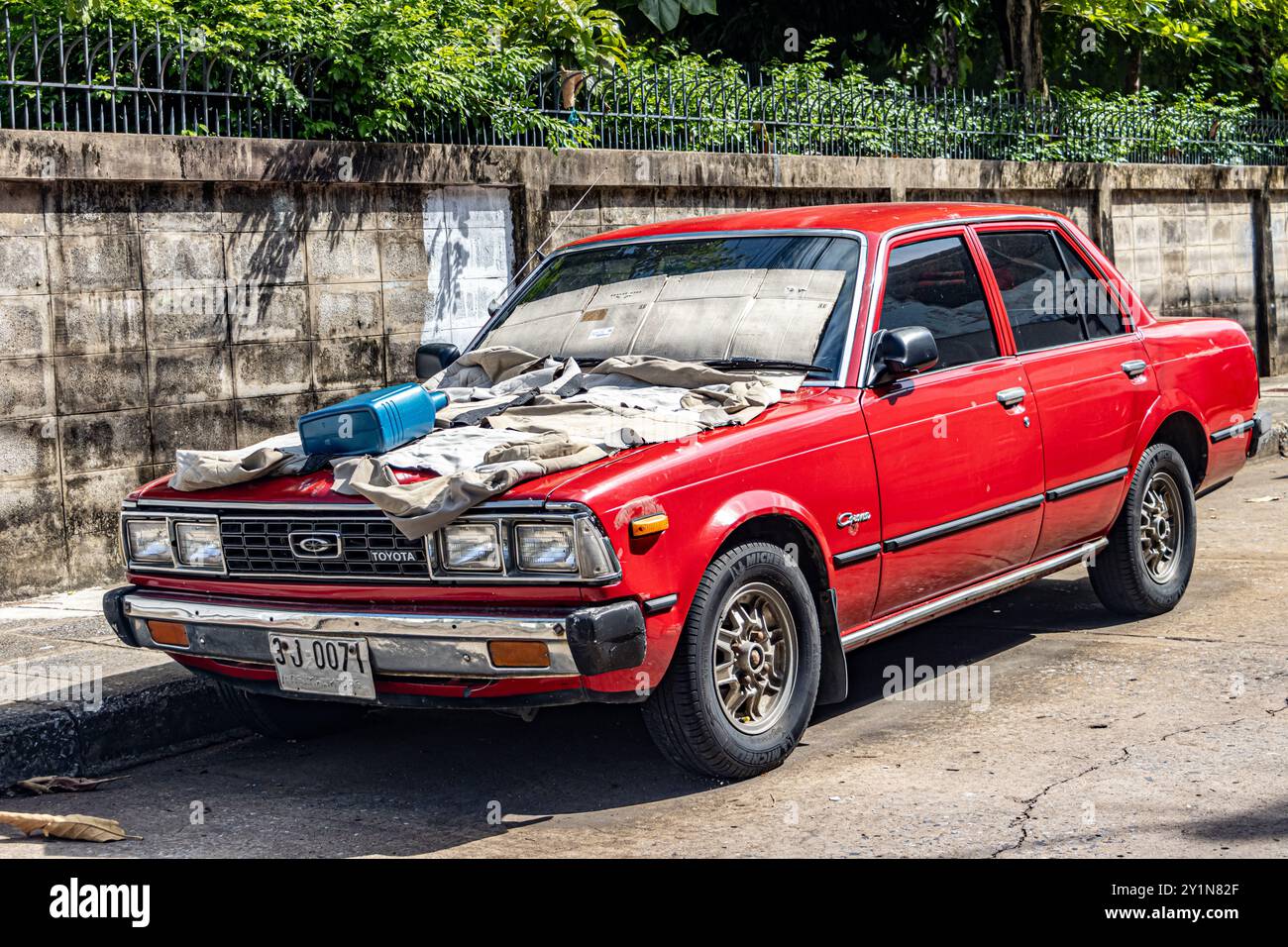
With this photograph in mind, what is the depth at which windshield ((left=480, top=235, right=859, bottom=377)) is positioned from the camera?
5.64 meters

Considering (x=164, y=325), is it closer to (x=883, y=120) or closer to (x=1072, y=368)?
(x=1072, y=368)

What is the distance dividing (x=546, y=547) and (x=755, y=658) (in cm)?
88

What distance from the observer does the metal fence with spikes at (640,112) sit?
8250 mm

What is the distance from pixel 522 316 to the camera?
6398mm

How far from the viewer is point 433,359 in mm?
6402

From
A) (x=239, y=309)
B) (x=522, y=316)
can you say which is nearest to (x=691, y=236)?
(x=522, y=316)

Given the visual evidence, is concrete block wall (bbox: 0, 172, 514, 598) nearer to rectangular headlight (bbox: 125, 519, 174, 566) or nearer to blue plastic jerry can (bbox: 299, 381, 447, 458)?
rectangular headlight (bbox: 125, 519, 174, 566)

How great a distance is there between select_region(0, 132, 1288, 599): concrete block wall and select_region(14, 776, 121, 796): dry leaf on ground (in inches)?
96.8

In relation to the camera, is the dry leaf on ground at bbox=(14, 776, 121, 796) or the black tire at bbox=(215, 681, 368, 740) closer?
the dry leaf on ground at bbox=(14, 776, 121, 796)

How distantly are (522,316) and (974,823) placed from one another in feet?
9.47

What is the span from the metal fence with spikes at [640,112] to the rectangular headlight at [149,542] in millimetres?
3253

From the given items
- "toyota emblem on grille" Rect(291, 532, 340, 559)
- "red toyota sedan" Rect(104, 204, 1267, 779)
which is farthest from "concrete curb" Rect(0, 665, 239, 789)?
"toyota emblem on grille" Rect(291, 532, 340, 559)

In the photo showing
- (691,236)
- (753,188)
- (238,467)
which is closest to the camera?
(238,467)

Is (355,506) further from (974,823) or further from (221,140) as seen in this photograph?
(221,140)
